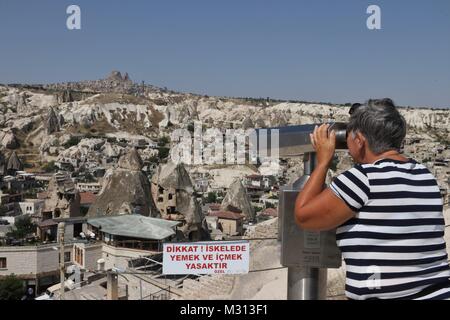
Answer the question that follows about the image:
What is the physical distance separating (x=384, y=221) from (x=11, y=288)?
11.0m

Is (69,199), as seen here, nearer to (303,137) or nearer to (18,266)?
(18,266)

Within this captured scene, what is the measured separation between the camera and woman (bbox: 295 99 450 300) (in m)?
1.14

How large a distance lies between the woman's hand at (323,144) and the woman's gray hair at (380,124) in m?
0.05

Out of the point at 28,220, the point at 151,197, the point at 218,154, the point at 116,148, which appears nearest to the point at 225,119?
the point at 116,148

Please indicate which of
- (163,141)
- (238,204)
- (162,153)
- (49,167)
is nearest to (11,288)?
(238,204)

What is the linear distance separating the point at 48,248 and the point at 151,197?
325cm

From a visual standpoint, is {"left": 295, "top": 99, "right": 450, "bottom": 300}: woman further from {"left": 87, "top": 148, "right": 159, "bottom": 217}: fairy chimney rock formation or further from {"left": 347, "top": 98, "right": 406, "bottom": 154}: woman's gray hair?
{"left": 87, "top": 148, "right": 159, "bottom": 217}: fairy chimney rock formation

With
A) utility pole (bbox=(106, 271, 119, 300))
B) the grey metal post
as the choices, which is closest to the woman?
the grey metal post

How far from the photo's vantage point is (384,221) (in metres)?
1.15

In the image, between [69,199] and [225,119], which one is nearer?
[69,199]

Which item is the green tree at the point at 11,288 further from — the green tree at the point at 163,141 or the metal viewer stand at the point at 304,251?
the green tree at the point at 163,141

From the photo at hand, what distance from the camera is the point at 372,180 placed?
1149mm

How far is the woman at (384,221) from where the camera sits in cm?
114

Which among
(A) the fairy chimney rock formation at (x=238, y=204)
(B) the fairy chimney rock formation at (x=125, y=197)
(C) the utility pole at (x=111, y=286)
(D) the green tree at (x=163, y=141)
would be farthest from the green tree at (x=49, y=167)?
(C) the utility pole at (x=111, y=286)
